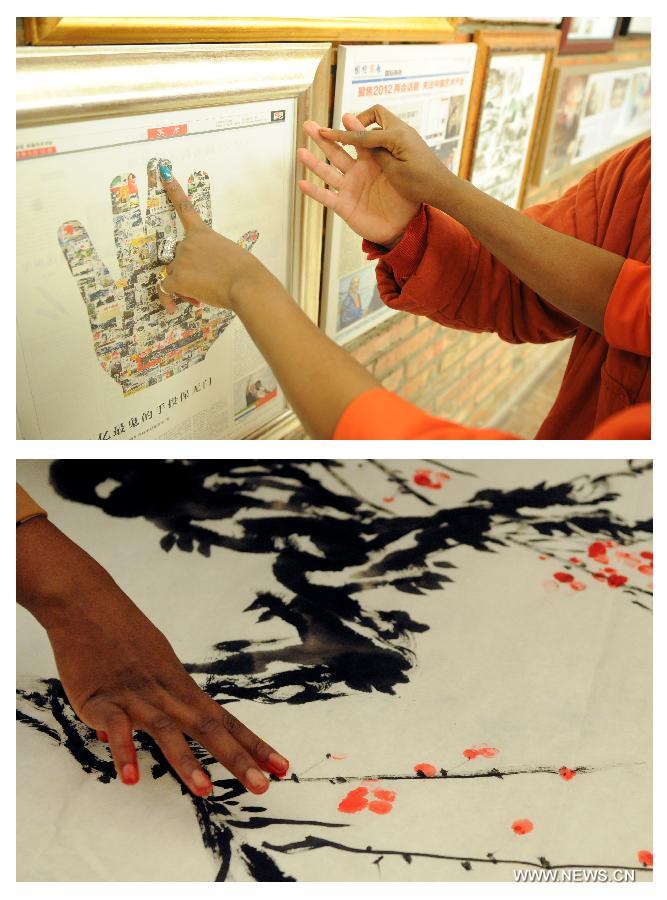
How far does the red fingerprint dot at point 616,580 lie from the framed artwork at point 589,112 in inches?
42.5

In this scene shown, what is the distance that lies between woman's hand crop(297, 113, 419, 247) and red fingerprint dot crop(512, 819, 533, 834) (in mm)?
760

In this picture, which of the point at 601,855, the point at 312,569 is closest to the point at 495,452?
the point at 312,569

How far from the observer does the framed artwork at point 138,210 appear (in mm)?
714

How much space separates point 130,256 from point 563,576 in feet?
2.82

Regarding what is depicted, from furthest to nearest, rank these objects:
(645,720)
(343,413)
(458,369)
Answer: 1. (458,369)
2. (645,720)
3. (343,413)

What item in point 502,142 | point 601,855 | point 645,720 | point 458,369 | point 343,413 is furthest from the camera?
point 458,369

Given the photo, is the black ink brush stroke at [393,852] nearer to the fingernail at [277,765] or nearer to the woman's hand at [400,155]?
the fingernail at [277,765]

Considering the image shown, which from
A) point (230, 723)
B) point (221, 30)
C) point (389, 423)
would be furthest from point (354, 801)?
point (221, 30)

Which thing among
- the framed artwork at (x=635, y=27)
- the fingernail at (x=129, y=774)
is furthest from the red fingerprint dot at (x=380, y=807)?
the framed artwork at (x=635, y=27)

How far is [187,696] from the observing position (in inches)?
33.0

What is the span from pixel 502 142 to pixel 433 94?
0.39 meters

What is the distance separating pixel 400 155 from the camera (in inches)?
35.1

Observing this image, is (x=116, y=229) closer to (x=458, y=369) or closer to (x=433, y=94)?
(x=433, y=94)
